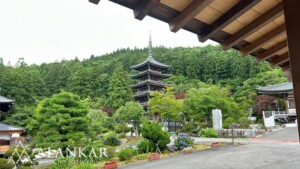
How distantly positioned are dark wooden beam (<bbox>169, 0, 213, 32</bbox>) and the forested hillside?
2744cm

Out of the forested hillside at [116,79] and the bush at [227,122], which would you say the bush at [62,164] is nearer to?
the bush at [227,122]

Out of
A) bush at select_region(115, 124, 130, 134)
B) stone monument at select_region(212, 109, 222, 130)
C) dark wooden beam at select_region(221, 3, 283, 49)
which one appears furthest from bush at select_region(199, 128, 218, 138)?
dark wooden beam at select_region(221, 3, 283, 49)

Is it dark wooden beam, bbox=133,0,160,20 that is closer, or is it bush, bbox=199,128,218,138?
dark wooden beam, bbox=133,0,160,20

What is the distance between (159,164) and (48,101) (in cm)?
803

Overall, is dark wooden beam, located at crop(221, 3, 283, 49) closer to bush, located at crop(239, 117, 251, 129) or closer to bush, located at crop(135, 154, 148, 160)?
bush, located at crop(135, 154, 148, 160)

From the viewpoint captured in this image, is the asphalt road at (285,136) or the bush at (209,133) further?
the bush at (209,133)

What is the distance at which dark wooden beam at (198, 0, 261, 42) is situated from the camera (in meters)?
2.00

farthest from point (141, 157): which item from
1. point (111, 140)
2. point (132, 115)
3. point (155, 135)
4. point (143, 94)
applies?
point (143, 94)

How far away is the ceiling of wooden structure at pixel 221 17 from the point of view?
193 centimetres

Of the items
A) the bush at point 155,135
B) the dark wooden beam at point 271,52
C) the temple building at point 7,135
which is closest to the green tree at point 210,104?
the bush at point 155,135

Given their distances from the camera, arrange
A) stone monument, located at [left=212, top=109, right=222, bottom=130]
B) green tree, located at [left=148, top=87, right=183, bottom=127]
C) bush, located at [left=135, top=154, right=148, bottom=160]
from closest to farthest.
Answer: bush, located at [left=135, top=154, right=148, bottom=160], stone monument, located at [left=212, top=109, right=222, bottom=130], green tree, located at [left=148, top=87, right=183, bottom=127]

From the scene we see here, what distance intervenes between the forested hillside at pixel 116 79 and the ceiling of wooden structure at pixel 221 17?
26659 millimetres

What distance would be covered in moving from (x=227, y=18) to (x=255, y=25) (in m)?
0.35

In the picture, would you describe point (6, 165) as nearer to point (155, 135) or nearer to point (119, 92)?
point (155, 135)
